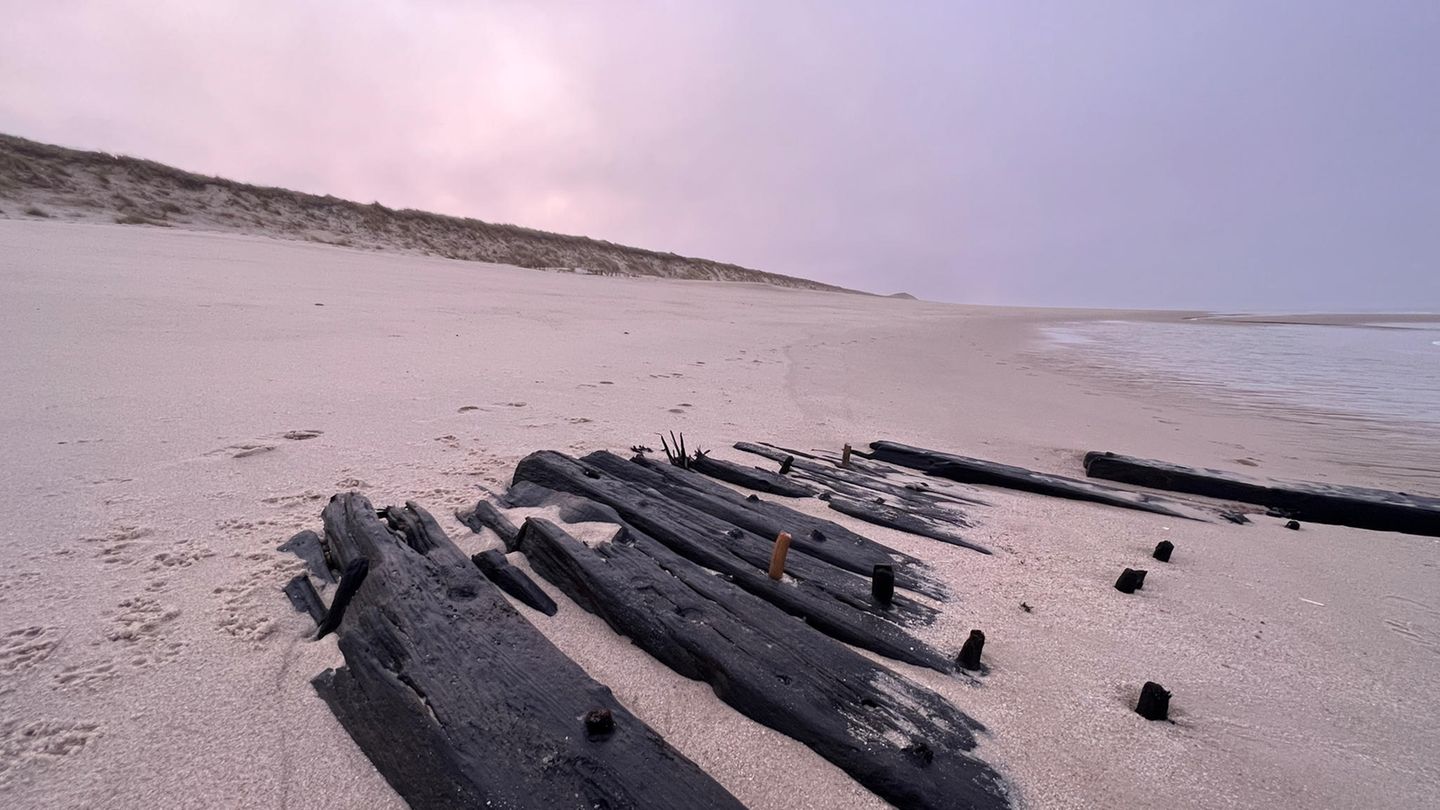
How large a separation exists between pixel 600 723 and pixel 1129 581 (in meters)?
2.30

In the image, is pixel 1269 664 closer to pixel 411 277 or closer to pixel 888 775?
pixel 888 775

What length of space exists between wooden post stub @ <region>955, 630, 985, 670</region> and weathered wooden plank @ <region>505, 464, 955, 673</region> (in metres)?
0.05

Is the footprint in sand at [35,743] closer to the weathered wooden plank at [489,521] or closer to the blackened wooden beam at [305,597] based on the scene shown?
the blackened wooden beam at [305,597]

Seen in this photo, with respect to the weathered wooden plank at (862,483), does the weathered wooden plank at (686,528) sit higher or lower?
lower

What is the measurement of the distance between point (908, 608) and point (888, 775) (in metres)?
0.86

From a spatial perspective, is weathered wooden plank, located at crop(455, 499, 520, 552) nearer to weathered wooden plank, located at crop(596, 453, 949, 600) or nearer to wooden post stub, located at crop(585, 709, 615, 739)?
weathered wooden plank, located at crop(596, 453, 949, 600)

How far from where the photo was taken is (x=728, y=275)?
1961 inches

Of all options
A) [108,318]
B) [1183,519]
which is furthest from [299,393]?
[1183,519]

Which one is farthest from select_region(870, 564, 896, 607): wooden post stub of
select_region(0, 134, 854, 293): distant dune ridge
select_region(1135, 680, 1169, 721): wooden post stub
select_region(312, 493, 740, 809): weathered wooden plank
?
select_region(0, 134, 854, 293): distant dune ridge

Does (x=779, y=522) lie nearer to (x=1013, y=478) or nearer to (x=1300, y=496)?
(x=1013, y=478)

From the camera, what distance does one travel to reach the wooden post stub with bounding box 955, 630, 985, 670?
2.04 m

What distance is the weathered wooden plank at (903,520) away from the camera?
10.4ft

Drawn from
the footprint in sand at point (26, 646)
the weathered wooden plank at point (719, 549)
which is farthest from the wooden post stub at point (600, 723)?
the footprint in sand at point (26, 646)

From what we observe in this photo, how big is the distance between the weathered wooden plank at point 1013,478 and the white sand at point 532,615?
0.15 metres
